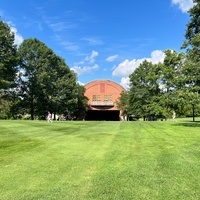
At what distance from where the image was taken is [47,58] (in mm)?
49812

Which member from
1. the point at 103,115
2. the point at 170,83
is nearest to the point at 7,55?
the point at 170,83

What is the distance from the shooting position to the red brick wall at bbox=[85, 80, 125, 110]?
73188mm

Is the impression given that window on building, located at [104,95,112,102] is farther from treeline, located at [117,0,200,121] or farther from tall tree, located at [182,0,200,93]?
tall tree, located at [182,0,200,93]

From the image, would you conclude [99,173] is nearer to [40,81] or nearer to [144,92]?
[40,81]

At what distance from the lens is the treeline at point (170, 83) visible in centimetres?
2161

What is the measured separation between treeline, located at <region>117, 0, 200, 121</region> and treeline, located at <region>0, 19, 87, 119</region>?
49.5 ft

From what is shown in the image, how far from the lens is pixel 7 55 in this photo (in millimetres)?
40844

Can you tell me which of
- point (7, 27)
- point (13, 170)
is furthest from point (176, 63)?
point (13, 170)

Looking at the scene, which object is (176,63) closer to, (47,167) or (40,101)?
(40,101)

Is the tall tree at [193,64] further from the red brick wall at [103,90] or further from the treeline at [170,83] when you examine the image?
the red brick wall at [103,90]

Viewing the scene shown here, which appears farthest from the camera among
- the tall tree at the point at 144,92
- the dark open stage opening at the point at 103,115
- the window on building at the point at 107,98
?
the dark open stage opening at the point at 103,115

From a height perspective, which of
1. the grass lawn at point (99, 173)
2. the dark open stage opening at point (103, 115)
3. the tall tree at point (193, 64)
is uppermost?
the tall tree at point (193, 64)

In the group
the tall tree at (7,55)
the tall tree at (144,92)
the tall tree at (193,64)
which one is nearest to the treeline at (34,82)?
the tall tree at (7,55)

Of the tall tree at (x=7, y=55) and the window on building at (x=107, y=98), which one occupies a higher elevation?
the tall tree at (x=7, y=55)
